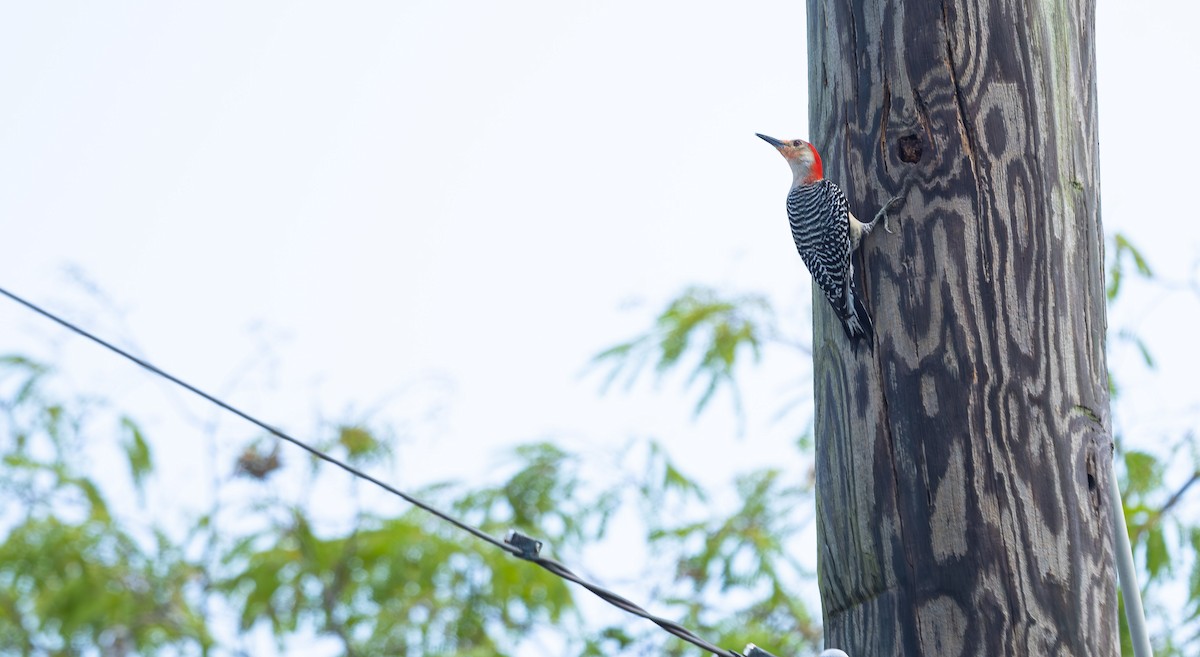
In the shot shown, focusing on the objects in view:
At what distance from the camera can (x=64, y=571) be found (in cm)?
998

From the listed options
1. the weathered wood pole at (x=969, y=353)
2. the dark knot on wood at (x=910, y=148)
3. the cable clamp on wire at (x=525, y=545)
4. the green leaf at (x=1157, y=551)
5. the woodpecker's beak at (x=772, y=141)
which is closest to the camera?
the weathered wood pole at (x=969, y=353)

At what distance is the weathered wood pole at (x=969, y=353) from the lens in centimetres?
276

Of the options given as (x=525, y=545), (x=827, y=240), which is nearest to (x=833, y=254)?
(x=827, y=240)

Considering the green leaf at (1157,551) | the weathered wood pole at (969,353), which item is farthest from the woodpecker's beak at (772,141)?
the green leaf at (1157,551)

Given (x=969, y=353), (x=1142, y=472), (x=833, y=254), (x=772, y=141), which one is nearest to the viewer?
(x=969, y=353)

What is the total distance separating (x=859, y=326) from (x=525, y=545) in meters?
0.92

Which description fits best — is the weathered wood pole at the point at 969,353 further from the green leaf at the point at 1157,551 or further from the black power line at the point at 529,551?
the green leaf at the point at 1157,551

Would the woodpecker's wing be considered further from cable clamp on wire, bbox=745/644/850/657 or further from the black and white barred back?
cable clamp on wire, bbox=745/644/850/657

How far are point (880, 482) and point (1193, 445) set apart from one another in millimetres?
6904

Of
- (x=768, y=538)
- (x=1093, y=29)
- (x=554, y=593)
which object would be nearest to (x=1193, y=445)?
(x=768, y=538)

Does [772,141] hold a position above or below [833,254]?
above

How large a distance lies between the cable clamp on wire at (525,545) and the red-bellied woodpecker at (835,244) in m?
0.87

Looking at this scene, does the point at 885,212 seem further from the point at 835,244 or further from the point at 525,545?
the point at 525,545

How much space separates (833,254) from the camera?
338 centimetres
